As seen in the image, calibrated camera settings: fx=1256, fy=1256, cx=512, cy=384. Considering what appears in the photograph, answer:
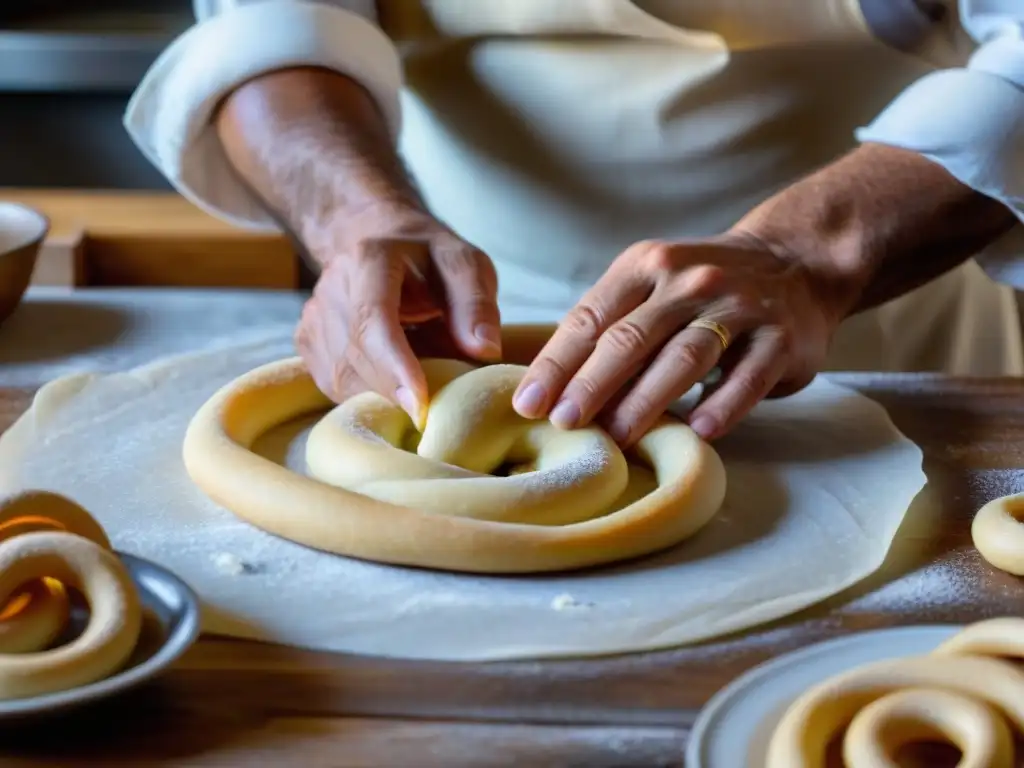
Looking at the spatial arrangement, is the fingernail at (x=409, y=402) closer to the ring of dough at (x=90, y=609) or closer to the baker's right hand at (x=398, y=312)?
the baker's right hand at (x=398, y=312)

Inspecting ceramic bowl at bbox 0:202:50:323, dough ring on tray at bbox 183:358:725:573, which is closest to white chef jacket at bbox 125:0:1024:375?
ceramic bowl at bbox 0:202:50:323

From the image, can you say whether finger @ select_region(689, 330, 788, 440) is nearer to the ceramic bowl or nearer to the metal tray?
the metal tray

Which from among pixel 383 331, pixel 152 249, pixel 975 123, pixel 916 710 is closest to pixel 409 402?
pixel 383 331

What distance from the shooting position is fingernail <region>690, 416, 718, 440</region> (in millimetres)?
925

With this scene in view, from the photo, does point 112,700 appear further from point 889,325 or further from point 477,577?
point 889,325

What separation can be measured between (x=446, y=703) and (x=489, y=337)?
15.4 inches

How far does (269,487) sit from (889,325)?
831 millimetres

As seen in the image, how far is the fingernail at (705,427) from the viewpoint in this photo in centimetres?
92

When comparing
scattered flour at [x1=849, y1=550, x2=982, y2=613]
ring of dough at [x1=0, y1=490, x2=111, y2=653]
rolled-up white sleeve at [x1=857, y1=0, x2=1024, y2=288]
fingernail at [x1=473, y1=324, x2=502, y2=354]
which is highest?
rolled-up white sleeve at [x1=857, y1=0, x2=1024, y2=288]

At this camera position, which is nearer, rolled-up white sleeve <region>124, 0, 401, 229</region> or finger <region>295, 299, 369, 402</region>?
finger <region>295, 299, 369, 402</region>

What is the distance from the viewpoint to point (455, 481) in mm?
806

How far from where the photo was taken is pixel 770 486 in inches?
35.5

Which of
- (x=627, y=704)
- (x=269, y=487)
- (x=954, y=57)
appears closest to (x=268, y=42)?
(x=269, y=487)

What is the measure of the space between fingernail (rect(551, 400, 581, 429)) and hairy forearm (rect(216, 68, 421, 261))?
0.98ft
